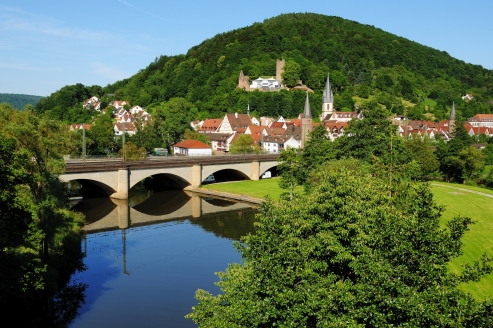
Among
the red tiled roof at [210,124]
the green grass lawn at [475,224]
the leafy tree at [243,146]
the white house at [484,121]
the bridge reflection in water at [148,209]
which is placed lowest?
Answer: the bridge reflection in water at [148,209]

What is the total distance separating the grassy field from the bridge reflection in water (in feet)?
17.4

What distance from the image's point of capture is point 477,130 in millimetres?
128875

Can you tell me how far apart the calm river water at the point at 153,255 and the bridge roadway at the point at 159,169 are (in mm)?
2573

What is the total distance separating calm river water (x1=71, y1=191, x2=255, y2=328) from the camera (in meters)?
26.4

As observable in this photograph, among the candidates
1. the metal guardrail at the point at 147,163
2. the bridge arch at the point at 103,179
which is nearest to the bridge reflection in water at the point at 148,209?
the bridge arch at the point at 103,179

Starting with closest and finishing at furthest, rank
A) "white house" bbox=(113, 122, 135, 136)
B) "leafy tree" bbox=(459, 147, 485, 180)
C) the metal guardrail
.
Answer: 1. the metal guardrail
2. "leafy tree" bbox=(459, 147, 485, 180)
3. "white house" bbox=(113, 122, 135, 136)

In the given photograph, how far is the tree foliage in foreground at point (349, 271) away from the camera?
42.9 ft

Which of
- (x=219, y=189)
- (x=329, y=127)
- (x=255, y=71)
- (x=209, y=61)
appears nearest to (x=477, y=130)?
(x=329, y=127)

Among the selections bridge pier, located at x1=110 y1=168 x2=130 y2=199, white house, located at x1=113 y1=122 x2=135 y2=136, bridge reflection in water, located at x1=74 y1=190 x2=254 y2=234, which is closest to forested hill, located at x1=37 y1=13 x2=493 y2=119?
white house, located at x1=113 y1=122 x2=135 y2=136

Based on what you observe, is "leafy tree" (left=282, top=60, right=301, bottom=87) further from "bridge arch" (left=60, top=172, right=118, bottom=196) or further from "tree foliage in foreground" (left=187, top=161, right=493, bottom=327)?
"tree foliage in foreground" (left=187, top=161, right=493, bottom=327)

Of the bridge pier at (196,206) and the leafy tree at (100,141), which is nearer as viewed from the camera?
the bridge pier at (196,206)

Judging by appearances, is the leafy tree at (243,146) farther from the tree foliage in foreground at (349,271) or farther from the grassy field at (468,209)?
the tree foliage in foreground at (349,271)

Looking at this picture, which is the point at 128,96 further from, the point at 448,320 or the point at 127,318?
the point at 448,320

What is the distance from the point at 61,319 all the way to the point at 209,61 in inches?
6866
